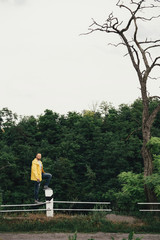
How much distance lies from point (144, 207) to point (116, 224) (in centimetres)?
523

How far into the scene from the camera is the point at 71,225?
9.64m

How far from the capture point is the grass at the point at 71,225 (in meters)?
9.35

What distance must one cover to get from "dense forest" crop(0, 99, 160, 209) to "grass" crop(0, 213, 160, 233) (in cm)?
2084

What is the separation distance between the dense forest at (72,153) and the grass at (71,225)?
820 inches

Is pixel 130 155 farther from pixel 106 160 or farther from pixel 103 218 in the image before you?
pixel 103 218

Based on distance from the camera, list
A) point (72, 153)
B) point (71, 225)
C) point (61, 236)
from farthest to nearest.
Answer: point (72, 153) → point (71, 225) → point (61, 236)

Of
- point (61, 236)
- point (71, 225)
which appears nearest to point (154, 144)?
point (71, 225)

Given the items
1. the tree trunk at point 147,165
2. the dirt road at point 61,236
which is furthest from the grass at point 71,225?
the tree trunk at point 147,165

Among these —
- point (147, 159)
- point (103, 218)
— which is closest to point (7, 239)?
point (103, 218)

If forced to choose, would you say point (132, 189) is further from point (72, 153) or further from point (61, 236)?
point (72, 153)

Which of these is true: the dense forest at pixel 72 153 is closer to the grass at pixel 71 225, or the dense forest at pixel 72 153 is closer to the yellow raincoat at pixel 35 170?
the yellow raincoat at pixel 35 170

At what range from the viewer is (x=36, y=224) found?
9.61 m

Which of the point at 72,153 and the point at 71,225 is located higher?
the point at 72,153

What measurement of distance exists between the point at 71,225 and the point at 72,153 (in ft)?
88.9
